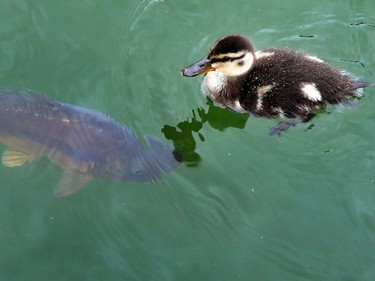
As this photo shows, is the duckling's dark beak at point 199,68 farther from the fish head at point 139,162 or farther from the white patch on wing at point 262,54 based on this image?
the fish head at point 139,162

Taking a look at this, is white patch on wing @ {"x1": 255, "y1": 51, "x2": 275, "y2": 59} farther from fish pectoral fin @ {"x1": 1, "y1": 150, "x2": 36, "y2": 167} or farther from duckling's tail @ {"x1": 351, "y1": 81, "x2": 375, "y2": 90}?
fish pectoral fin @ {"x1": 1, "y1": 150, "x2": 36, "y2": 167}

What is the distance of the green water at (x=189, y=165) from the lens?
3238mm

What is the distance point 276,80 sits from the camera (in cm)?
342

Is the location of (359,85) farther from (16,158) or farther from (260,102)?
(16,158)

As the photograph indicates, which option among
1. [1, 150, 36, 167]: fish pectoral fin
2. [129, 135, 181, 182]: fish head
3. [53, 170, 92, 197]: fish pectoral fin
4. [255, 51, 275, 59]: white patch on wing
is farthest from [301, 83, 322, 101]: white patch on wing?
[1, 150, 36, 167]: fish pectoral fin

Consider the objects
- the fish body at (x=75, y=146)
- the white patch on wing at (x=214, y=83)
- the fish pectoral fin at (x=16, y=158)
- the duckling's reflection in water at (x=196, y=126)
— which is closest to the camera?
the fish body at (x=75, y=146)

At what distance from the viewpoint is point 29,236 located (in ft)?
10.9

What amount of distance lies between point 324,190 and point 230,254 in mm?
642

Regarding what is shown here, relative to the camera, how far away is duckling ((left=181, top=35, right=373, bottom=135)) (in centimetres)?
338

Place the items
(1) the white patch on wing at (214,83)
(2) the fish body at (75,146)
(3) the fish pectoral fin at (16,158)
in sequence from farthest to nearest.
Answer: (1) the white patch on wing at (214,83)
(3) the fish pectoral fin at (16,158)
(2) the fish body at (75,146)

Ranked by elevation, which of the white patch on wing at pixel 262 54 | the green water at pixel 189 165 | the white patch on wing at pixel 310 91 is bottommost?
the green water at pixel 189 165

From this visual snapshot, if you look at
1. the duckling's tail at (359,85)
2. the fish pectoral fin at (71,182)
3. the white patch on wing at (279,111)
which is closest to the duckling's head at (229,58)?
the white patch on wing at (279,111)

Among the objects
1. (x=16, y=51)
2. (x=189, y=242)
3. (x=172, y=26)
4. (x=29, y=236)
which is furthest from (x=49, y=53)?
(x=189, y=242)

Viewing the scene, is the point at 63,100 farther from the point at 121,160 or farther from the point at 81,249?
the point at 81,249
